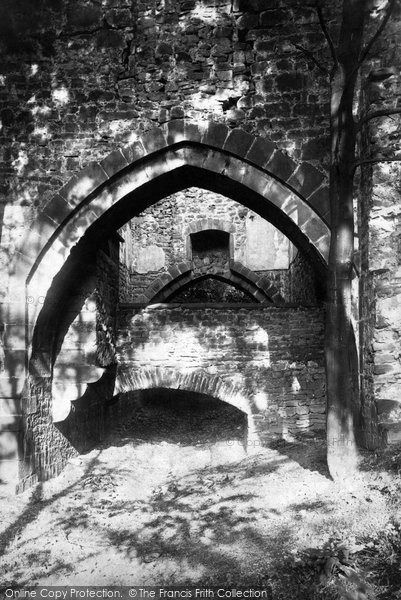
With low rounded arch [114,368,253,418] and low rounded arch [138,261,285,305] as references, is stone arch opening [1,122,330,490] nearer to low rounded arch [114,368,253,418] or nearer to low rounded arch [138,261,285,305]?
low rounded arch [114,368,253,418]

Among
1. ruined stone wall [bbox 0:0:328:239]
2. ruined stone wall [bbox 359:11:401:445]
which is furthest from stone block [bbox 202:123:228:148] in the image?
ruined stone wall [bbox 359:11:401:445]

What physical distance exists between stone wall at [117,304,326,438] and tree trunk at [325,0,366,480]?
249 cm

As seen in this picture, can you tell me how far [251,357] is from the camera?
720 centimetres

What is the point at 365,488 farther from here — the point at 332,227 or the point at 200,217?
the point at 200,217

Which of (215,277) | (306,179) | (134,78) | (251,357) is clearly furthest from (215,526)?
(215,277)

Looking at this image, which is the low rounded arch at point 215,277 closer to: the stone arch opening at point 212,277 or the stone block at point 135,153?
the stone arch opening at point 212,277

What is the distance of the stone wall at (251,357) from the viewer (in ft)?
23.5

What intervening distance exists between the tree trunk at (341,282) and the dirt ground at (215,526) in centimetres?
28

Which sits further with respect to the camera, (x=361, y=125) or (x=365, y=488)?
(x=361, y=125)

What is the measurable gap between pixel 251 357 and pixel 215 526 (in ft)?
9.98

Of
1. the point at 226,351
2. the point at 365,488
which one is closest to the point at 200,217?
the point at 226,351

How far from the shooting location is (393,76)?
4.83 meters

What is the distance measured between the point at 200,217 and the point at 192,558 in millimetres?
10483

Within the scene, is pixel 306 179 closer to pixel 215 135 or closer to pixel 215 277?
pixel 215 135
